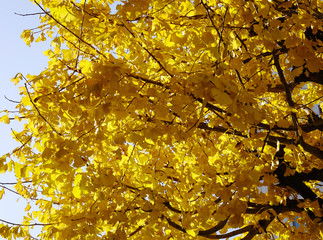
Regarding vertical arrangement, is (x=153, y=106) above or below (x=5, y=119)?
below

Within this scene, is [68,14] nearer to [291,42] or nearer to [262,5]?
[262,5]

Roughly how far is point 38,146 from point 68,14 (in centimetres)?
121

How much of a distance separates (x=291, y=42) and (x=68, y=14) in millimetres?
1620

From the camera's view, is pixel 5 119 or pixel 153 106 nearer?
pixel 153 106

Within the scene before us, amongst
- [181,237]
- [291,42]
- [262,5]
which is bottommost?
[181,237]

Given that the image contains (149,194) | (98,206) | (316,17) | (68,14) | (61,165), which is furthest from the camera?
(98,206)

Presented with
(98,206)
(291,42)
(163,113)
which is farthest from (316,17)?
(98,206)

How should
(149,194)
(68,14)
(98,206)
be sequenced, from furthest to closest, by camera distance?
(98,206) < (149,194) < (68,14)

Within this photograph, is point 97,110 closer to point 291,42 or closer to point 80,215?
point 80,215

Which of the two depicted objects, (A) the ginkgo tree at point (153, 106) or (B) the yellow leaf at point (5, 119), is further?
(B) the yellow leaf at point (5, 119)

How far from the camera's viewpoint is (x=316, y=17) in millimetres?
2803

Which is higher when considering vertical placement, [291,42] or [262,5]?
[262,5]

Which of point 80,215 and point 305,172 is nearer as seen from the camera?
point 80,215

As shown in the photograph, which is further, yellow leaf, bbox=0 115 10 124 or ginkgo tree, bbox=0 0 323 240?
yellow leaf, bbox=0 115 10 124
